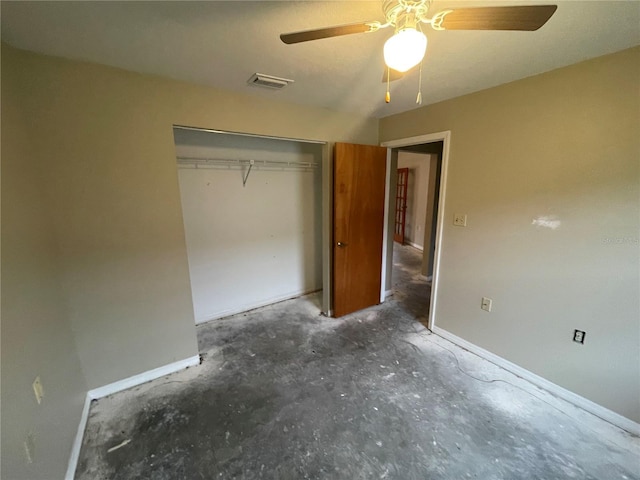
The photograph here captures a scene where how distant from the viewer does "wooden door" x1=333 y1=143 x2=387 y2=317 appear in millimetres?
2764

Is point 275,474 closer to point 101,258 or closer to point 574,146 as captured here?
point 101,258

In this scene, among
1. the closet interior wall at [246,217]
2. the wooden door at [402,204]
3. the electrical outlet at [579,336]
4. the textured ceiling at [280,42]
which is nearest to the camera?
the textured ceiling at [280,42]

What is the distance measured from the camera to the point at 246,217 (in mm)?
3088

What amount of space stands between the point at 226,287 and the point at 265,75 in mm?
2251

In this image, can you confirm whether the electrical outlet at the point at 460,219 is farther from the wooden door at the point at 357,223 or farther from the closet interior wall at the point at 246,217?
the closet interior wall at the point at 246,217

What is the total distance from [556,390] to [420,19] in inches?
103

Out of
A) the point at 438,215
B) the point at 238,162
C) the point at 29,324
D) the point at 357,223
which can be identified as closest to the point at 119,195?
the point at 29,324

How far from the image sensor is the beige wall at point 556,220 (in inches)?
63.1

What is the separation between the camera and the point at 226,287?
3.09 m

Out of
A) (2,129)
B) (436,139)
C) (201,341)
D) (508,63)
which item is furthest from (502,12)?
(201,341)

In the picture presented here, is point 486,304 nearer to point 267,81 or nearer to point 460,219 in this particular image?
point 460,219

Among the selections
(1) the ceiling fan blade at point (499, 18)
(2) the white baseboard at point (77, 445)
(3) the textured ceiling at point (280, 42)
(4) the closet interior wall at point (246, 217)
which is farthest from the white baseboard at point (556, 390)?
(2) the white baseboard at point (77, 445)

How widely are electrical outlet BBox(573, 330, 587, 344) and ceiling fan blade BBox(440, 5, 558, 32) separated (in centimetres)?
A: 198

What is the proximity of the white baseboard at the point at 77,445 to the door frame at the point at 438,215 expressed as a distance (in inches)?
114
